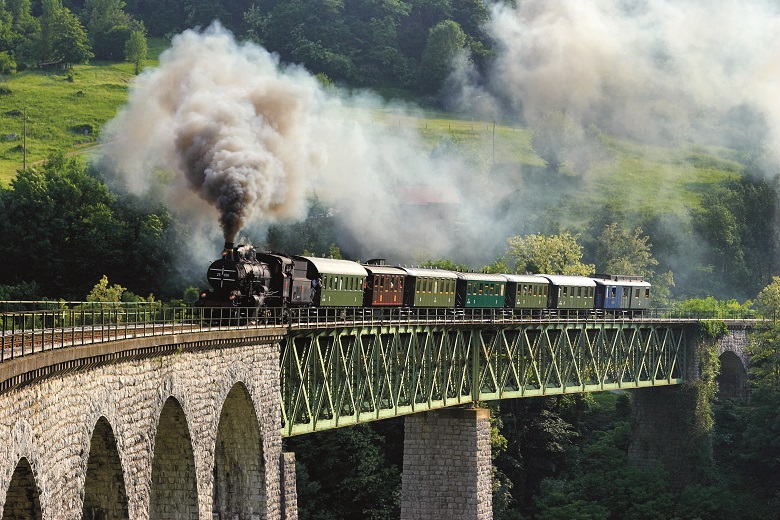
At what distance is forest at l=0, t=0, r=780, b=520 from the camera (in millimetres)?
89750

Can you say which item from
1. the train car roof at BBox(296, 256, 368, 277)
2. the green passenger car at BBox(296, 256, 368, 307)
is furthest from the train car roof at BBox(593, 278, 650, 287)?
the green passenger car at BBox(296, 256, 368, 307)

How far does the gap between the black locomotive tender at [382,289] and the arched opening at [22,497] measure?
655 inches

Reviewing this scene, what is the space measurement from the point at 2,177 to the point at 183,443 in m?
101

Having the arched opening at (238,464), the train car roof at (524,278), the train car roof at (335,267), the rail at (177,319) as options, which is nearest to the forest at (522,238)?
Answer: the rail at (177,319)

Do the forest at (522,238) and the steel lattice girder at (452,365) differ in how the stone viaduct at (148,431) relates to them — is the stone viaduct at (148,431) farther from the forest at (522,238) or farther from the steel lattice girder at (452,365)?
the forest at (522,238)

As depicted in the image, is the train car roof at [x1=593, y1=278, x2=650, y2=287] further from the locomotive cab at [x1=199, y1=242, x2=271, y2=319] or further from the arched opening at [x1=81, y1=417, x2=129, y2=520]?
the arched opening at [x1=81, y1=417, x2=129, y2=520]

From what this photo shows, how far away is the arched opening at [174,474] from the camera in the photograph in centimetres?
4300

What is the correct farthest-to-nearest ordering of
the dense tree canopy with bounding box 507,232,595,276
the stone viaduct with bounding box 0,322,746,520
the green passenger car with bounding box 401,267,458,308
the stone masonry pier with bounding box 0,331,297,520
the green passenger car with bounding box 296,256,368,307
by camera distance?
the dense tree canopy with bounding box 507,232,595,276 < the green passenger car with bounding box 401,267,458,308 < the green passenger car with bounding box 296,256,368,307 < the stone masonry pier with bounding box 0,331,297,520 < the stone viaduct with bounding box 0,322,746,520

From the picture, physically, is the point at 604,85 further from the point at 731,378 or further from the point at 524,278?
the point at 524,278

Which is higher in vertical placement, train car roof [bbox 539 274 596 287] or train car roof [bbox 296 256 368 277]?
train car roof [bbox 539 274 596 287]

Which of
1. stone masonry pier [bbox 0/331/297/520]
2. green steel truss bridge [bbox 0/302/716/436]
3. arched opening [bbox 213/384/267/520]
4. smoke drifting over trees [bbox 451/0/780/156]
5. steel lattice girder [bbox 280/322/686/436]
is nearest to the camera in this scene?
stone masonry pier [bbox 0/331/297/520]

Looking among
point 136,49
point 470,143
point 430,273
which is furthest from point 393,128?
point 430,273

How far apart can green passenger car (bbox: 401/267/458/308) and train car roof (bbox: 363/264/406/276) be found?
1.65 feet

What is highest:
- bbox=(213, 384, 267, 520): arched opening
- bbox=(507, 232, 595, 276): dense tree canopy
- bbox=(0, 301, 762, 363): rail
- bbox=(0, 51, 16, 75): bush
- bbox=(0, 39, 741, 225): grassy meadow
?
bbox=(0, 51, 16, 75): bush
